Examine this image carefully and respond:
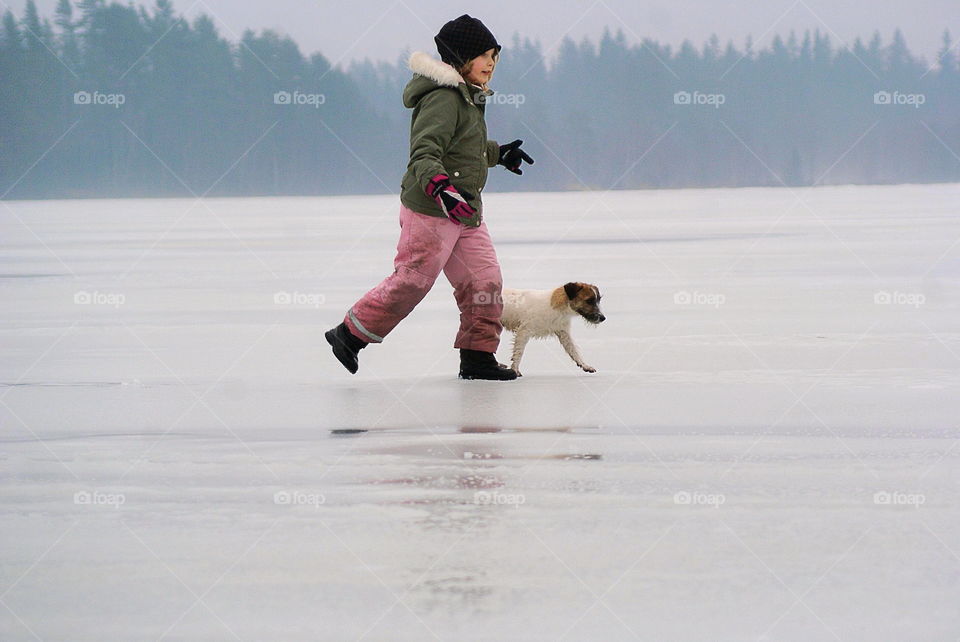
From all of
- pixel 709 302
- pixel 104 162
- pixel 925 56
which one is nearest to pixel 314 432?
pixel 709 302

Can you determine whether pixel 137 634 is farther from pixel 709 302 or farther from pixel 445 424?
pixel 709 302

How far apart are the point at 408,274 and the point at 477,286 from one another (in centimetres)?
40

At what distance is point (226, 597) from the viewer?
3623 millimetres

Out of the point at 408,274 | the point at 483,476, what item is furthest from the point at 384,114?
the point at 483,476

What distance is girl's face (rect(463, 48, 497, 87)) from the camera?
744 cm

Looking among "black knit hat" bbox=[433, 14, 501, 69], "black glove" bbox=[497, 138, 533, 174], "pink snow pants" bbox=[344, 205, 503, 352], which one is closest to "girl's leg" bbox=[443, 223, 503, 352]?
"pink snow pants" bbox=[344, 205, 503, 352]

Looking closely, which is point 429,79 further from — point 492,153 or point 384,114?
point 384,114

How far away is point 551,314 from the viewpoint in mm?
7969

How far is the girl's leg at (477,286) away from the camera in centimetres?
756

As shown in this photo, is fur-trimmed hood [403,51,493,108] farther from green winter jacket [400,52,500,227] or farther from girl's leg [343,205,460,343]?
girl's leg [343,205,460,343]

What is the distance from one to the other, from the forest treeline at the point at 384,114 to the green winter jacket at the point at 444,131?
73.0 meters

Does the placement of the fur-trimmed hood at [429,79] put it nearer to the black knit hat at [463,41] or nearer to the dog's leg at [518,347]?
the black knit hat at [463,41]

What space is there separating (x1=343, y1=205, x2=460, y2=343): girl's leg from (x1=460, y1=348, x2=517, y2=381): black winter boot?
42cm

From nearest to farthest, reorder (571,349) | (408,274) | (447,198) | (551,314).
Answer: (447,198), (408,274), (571,349), (551,314)
